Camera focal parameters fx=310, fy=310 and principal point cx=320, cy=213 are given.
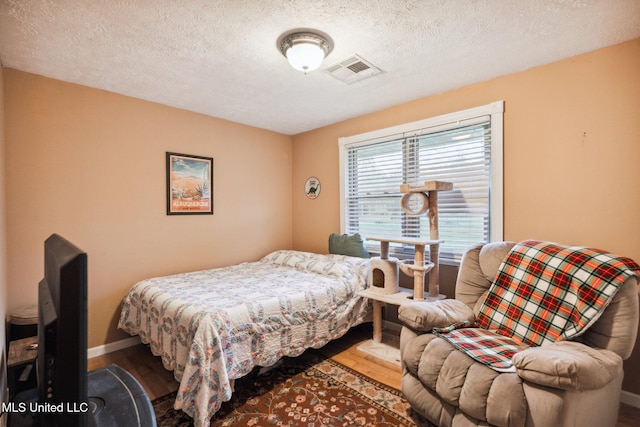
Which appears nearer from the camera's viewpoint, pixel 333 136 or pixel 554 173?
pixel 554 173

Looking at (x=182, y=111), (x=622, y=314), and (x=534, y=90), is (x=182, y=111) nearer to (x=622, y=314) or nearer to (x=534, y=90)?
(x=534, y=90)

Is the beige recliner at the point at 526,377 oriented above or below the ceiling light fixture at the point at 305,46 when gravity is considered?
below

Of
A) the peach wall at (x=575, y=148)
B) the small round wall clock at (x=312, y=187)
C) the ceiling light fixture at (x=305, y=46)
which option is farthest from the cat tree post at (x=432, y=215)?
the small round wall clock at (x=312, y=187)

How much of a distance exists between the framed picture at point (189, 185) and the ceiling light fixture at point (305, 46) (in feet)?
5.97

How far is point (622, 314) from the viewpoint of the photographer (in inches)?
62.2

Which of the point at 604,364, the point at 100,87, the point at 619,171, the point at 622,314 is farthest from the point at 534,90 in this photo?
the point at 100,87

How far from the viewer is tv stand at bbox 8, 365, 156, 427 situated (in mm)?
893

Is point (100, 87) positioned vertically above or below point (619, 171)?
above

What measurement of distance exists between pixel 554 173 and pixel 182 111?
3.47 m

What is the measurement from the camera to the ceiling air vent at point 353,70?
230cm

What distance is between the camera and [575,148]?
7.34 feet

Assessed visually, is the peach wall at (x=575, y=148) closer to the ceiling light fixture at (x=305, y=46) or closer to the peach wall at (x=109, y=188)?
the ceiling light fixture at (x=305, y=46)

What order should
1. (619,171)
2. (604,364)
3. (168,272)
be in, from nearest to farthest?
(604,364)
(619,171)
(168,272)

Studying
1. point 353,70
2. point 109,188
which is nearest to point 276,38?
point 353,70
